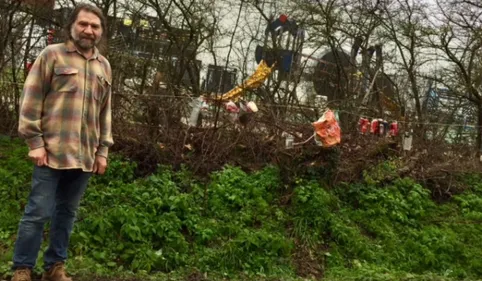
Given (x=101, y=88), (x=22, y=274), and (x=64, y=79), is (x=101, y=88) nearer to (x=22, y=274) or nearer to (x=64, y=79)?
(x=64, y=79)

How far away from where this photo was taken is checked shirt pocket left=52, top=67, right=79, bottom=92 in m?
3.71

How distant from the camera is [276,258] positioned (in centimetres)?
607

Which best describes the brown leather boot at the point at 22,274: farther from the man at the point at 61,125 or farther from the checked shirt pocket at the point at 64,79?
the checked shirt pocket at the point at 64,79

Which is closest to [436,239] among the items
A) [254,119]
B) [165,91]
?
[254,119]

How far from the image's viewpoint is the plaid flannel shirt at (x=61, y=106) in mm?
3650

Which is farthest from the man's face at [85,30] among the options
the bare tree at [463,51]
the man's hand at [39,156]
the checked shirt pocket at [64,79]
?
the bare tree at [463,51]

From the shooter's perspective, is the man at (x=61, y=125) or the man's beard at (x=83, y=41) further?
the man's beard at (x=83, y=41)

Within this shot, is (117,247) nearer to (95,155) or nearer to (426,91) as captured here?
(95,155)

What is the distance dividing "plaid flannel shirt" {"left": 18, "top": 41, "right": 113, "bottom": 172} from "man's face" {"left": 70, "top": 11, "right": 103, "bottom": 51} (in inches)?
2.8

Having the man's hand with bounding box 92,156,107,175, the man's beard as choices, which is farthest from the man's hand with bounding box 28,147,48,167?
the man's beard

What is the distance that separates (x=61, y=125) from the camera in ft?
12.2

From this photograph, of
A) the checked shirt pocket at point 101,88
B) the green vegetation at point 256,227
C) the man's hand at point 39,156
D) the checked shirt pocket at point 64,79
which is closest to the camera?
the man's hand at point 39,156

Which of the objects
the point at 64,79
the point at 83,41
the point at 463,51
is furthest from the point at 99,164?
the point at 463,51

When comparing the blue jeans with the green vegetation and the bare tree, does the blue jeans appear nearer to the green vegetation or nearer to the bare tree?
the green vegetation
